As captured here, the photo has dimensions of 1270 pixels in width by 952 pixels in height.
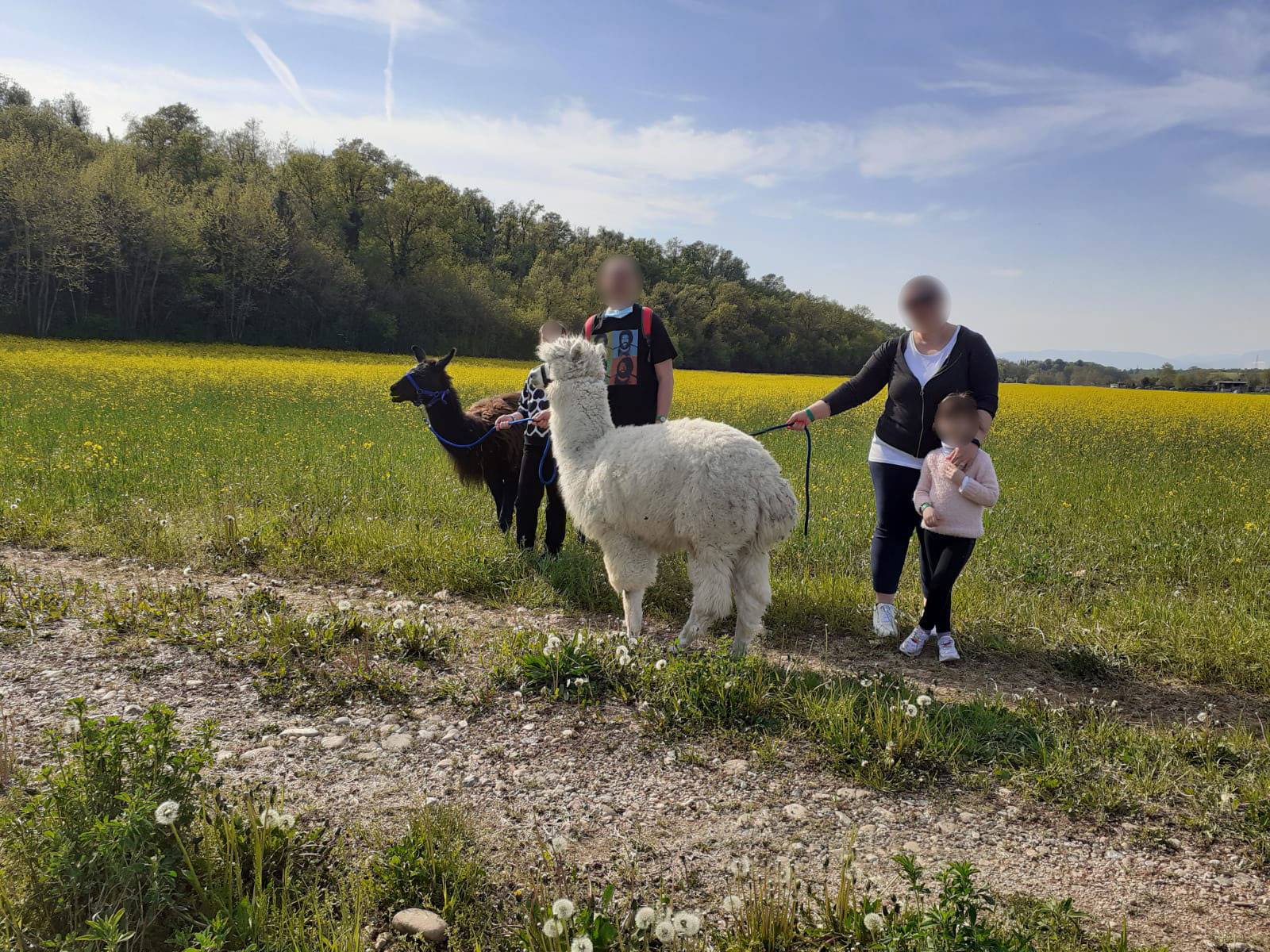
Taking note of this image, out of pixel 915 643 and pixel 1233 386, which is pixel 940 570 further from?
pixel 1233 386

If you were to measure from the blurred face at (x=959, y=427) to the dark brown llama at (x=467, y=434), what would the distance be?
13.0ft

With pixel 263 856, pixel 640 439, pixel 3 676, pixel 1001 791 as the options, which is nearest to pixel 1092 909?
pixel 1001 791

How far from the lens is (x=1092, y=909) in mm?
2492

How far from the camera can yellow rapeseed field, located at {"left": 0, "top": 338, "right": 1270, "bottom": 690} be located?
5.46m

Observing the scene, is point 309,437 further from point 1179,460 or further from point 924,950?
point 1179,460

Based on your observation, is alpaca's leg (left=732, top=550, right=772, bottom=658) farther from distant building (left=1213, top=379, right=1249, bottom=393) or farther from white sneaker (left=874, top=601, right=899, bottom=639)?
distant building (left=1213, top=379, right=1249, bottom=393)

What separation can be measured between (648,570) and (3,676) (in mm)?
3678

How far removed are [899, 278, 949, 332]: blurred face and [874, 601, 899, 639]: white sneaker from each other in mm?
1999

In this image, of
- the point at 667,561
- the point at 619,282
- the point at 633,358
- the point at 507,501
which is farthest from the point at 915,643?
the point at 507,501

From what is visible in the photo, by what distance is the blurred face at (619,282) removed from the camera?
18.3ft

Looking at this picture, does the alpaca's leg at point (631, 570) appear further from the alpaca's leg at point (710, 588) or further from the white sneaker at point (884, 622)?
the white sneaker at point (884, 622)

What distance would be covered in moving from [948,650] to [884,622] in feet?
1.63

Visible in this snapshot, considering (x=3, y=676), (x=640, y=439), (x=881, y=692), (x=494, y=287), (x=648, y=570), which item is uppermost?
(x=494, y=287)

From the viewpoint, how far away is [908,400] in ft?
16.5
